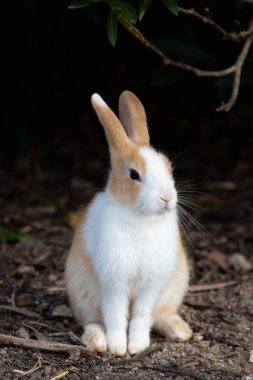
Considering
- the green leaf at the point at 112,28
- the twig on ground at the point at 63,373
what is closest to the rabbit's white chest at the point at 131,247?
the twig on ground at the point at 63,373

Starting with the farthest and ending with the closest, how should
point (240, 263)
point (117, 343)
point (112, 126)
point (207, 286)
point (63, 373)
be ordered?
point (240, 263)
point (207, 286)
point (117, 343)
point (112, 126)
point (63, 373)

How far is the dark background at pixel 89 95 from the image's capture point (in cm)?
744

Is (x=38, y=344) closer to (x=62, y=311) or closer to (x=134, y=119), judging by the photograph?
(x=62, y=311)

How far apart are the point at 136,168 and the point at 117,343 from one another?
1079mm

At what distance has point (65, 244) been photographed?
21.1ft

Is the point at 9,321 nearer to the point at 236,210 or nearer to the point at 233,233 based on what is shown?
the point at 233,233

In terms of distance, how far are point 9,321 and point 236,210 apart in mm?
3198

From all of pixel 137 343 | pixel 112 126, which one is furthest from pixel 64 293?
pixel 112 126

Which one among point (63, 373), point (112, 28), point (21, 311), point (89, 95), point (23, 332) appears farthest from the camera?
point (89, 95)

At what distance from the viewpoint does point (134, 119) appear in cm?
459

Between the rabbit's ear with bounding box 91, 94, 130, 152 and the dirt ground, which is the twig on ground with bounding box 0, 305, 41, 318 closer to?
the dirt ground

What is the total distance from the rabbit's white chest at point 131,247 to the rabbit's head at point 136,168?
11cm

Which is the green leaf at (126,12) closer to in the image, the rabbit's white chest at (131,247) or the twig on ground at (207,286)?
the rabbit's white chest at (131,247)

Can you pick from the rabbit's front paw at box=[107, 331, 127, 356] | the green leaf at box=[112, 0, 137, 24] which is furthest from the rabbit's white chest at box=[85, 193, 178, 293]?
the green leaf at box=[112, 0, 137, 24]
